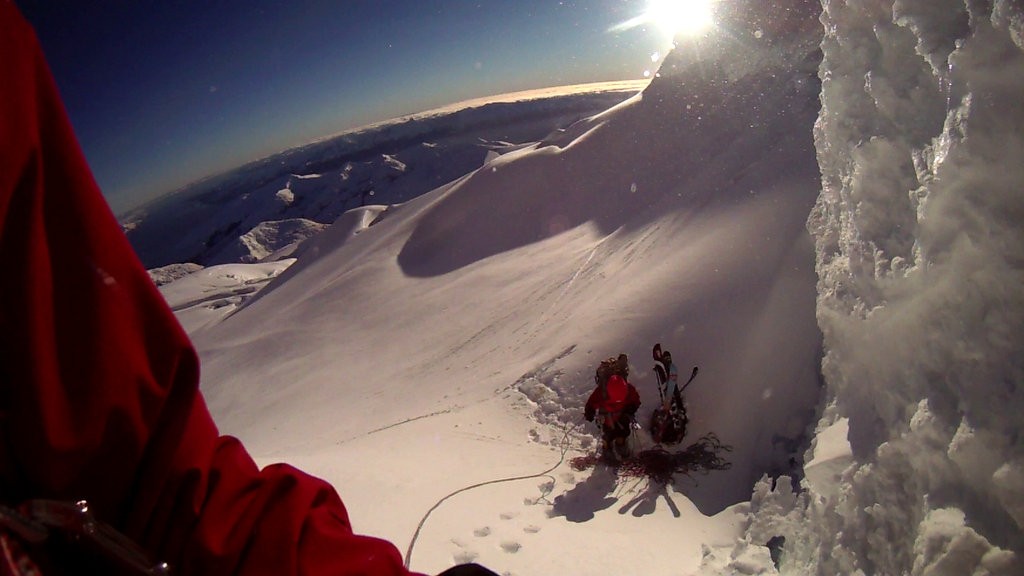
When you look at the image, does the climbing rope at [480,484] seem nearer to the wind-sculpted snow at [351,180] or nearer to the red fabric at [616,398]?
the red fabric at [616,398]

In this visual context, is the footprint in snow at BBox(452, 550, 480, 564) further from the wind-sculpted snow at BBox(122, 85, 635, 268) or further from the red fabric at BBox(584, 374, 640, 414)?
the wind-sculpted snow at BBox(122, 85, 635, 268)

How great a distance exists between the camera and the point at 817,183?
813 cm

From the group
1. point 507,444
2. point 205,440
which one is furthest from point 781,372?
point 205,440

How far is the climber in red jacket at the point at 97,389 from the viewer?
2.23ft

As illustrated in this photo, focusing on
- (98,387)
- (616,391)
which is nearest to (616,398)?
(616,391)

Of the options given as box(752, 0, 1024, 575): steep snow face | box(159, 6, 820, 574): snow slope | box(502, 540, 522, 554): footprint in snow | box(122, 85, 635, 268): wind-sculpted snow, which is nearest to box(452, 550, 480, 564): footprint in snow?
box(159, 6, 820, 574): snow slope

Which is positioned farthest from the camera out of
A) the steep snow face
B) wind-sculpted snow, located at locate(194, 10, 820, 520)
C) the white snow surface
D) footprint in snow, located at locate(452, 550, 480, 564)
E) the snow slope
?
wind-sculpted snow, located at locate(194, 10, 820, 520)

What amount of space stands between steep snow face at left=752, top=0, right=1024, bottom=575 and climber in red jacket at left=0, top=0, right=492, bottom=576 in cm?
153

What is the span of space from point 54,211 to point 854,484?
248 cm

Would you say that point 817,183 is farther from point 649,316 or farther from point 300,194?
point 300,194

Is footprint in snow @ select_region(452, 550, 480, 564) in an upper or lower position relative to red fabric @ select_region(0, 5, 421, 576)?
lower

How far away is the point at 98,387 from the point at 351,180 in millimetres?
98388

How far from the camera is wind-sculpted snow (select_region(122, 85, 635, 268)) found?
3386 inches

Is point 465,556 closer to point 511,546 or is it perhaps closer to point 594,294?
point 511,546
